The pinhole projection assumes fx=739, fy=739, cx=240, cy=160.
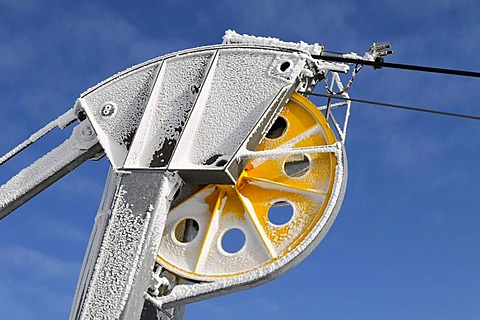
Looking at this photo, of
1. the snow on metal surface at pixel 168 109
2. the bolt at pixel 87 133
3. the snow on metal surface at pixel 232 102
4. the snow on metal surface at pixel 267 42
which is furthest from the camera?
the bolt at pixel 87 133

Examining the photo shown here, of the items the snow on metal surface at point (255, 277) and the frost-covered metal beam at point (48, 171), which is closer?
the snow on metal surface at point (255, 277)

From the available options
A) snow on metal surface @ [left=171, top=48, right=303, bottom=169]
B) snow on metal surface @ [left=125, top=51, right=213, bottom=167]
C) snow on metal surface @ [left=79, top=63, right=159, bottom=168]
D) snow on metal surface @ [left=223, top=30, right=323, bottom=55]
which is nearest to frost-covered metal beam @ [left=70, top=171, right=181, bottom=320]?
snow on metal surface @ [left=125, top=51, right=213, bottom=167]

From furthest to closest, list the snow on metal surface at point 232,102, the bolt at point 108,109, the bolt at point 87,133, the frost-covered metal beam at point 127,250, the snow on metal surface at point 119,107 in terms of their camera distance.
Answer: the bolt at point 87,133, the bolt at point 108,109, the snow on metal surface at point 119,107, the snow on metal surface at point 232,102, the frost-covered metal beam at point 127,250

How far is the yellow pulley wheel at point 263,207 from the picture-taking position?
6.97m

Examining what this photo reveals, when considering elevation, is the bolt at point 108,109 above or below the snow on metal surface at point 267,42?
below

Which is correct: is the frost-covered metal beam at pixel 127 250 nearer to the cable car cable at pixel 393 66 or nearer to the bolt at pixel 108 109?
the bolt at pixel 108 109

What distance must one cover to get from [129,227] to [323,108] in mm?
2548

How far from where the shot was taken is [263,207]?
7.32 m

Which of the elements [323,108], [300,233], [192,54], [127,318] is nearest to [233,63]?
[192,54]

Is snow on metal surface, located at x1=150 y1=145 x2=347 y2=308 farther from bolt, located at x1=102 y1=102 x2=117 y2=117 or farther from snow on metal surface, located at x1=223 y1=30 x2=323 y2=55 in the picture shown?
bolt, located at x1=102 y1=102 x2=117 y2=117

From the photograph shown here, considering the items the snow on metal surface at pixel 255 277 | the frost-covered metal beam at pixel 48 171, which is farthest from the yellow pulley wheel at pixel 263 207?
the frost-covered metal beam at pixel 48 171

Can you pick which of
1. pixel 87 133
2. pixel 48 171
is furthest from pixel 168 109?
pixel 48 171

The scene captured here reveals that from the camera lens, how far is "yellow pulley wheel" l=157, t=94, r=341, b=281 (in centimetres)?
697

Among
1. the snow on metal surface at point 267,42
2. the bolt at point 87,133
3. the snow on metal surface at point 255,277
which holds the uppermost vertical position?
the snow on metal surface at point 267,42
